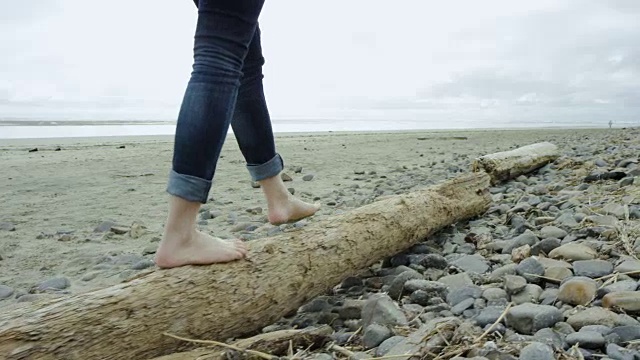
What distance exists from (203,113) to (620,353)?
1.42m

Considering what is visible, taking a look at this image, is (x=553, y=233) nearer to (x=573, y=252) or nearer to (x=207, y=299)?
(x=573, y=252)

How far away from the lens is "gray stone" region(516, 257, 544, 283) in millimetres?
2180

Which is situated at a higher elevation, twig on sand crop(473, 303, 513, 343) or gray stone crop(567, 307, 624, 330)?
gray stone crop(567, 307, 624, 330)

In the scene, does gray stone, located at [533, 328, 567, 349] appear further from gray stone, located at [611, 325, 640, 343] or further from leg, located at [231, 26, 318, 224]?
leg, located at [231, 26, 318, 224]

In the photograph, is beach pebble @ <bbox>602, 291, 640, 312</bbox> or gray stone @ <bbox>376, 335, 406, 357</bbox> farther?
beach pebble @ <bbox>602, 291, 640, 312</bbox>

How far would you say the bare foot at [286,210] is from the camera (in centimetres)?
262

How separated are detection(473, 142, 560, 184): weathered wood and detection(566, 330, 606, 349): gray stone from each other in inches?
124

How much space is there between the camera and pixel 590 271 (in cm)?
214

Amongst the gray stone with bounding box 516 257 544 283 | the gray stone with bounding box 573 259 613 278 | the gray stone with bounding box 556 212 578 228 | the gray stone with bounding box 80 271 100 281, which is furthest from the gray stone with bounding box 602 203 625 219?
the gray stone with bounding box 80 271 100 281

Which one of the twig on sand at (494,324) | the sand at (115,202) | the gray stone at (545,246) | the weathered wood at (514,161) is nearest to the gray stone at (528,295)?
the twig on sand at (494,324)

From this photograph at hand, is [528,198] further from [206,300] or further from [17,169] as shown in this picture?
[17,169]

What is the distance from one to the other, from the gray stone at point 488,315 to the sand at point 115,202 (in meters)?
1.75

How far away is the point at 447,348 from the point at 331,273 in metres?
0.76

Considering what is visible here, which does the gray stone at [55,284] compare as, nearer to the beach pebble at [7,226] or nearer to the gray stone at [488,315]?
the beach pebble at [7,226]
